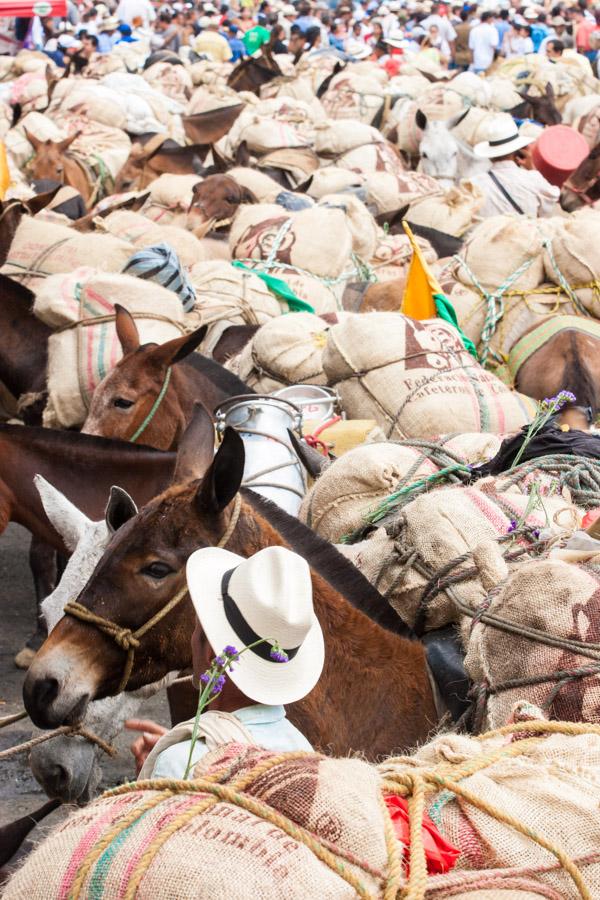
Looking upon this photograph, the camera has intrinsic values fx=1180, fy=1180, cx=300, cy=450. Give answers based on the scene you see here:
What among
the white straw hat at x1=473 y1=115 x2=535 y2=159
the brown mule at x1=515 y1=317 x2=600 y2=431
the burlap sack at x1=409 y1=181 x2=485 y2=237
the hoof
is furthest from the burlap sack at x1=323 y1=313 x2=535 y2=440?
the white straw hat at x1=473 y1=115 x2=535 y2=159

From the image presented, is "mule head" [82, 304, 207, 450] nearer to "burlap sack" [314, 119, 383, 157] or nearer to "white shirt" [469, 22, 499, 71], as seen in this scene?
"burlap sack" [314, 119, 383, 157]

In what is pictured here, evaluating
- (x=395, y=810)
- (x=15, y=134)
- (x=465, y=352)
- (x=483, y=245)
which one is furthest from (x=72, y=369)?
(x=15, y=134)

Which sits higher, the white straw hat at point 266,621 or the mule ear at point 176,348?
the white straw hat at point 266,621

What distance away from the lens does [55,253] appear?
285 inches

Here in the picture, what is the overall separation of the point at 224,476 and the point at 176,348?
2.36m

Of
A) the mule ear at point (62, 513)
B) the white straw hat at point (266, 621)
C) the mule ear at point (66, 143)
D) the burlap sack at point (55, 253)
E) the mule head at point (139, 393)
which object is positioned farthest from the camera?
the mule ear at point (66, 143)

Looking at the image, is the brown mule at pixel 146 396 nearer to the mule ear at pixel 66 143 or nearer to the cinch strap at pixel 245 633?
the cinch strap at pixel 245 633

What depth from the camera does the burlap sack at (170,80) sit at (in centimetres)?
1853

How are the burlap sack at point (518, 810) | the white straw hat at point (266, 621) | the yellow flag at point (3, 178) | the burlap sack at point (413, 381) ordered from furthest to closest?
1. the yellow flag at point (3, 178)
2. the burlap sack at point (413, 381)
3. the white straw hat at point (266, 621)
4. the burlap sack at point (518, 810)

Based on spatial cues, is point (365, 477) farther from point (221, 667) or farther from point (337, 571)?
point (221, 667)

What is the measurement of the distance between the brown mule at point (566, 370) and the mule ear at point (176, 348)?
1843 mm

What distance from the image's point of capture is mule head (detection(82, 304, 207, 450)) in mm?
5152

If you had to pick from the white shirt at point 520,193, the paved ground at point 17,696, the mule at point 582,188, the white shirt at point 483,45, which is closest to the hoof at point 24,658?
the paved ground at point 17,696

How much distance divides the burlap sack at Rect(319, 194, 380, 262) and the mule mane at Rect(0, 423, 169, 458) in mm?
4512
